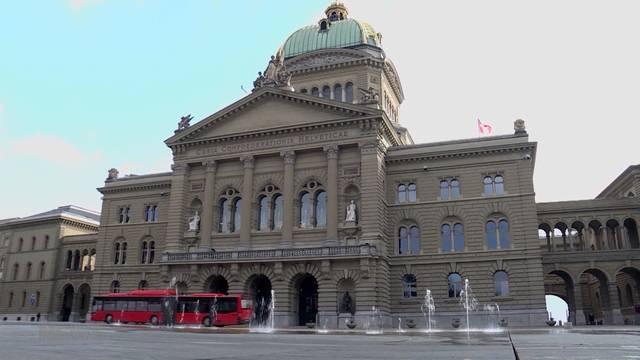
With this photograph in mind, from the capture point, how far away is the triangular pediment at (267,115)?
4953 centimetres

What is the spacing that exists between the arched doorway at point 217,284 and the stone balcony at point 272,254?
2079mm

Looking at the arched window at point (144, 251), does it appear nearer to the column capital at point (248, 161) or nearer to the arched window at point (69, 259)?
the arched window at point (69, 259)

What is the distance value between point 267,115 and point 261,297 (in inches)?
672

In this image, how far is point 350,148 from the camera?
161ft

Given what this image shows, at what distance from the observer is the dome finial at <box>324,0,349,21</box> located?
72375mm

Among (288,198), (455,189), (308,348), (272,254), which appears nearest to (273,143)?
(288,198)

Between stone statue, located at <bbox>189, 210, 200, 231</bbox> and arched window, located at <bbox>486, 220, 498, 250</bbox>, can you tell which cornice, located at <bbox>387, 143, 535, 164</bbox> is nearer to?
arched window, located at <bbox>486, 220, 498, 250</bbox>

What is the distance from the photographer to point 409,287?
4822 cm

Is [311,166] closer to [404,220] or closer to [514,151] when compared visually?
[404,220]

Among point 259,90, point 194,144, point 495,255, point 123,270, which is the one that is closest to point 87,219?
point 123,270

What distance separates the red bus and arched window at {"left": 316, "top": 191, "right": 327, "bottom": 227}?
378 inches

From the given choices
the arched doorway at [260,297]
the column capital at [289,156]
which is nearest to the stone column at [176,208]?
the arched doorway at [260,297]

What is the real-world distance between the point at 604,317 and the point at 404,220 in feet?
63.9

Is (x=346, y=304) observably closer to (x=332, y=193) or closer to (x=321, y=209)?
(x=321, y=209)
